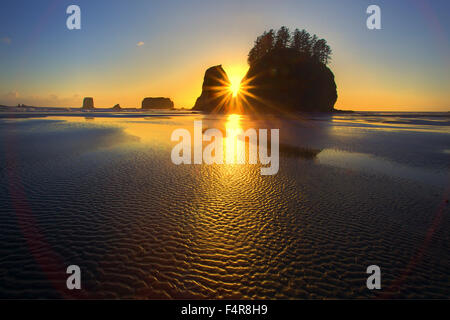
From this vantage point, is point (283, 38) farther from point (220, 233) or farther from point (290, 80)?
point (220, 233)

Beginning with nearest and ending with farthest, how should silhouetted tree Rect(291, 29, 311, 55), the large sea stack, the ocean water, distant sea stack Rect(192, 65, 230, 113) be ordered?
the ocean water < the large sea stack < silhouetted tree Rect(291, 29, 311, 55) < distant sea stack Rect(192, 65, 230, 113)

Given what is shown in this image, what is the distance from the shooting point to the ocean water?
2633 mm

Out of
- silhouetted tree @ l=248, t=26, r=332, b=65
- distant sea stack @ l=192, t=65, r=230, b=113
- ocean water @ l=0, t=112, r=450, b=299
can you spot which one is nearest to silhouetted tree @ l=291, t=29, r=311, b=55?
silhouetted tree @ l=248, t=26, r=332, b=65

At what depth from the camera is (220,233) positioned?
3.72m

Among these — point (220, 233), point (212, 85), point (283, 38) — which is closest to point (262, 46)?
point (283, 38)

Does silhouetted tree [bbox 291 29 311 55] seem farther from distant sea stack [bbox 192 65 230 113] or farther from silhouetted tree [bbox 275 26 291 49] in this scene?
distant sea stack [bbox 192 65 230 113]

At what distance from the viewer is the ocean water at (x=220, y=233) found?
263 cm

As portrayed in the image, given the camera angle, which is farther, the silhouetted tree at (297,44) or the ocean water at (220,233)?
the silhouetted tree at (297,44)

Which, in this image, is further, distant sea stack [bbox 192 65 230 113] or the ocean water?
distant sea stack [bbox 192 65 230 113]

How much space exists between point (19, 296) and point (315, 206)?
565 centimetres

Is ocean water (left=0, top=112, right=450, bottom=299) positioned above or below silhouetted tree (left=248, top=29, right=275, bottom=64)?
below

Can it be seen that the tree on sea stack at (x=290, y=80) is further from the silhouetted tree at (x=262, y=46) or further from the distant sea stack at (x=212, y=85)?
the distant sea stack at (x=212, y=85)

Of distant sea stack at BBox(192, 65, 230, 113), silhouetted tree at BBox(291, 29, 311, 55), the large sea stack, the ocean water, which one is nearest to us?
the ocean water

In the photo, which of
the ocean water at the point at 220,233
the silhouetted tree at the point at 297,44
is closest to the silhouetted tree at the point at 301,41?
the silhouetted tree at the point at 297,44
